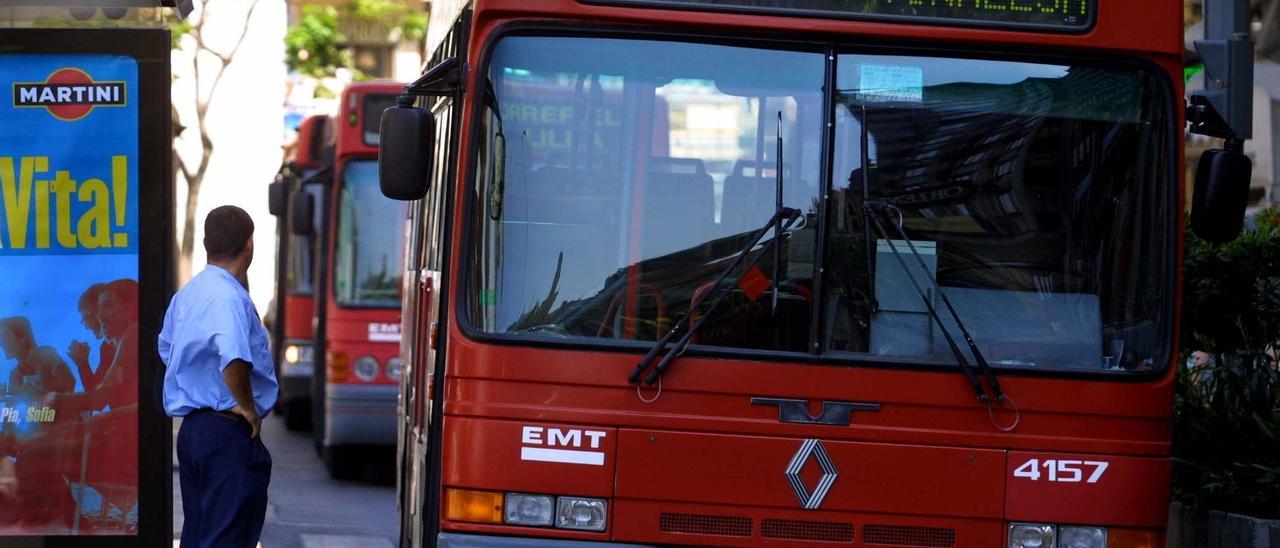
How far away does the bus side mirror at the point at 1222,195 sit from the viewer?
5.94 metres

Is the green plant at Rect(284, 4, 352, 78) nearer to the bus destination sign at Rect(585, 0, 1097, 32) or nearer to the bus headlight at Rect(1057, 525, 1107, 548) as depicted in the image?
the bus destination sign at Rect(585, 0, 1097, 32)

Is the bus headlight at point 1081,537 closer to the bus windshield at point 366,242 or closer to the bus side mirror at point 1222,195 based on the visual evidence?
the bus side mirror at point 1222,195

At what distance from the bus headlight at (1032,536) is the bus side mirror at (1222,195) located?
119 cm

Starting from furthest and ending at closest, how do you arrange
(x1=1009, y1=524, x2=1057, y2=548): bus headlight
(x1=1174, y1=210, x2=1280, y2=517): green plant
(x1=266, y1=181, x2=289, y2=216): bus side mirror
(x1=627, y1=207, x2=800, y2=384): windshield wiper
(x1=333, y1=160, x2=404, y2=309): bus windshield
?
(x1=266, y1=181, x2=289, y2=216): bus side mirror < (x1=333, y1=160, x2=404, y2=309): bus windshield < (x1=1174, y1=210, x2=1280, y2=517): green plant < (x1=1009, y1=524, x2=1057, y2=548): bus headlight < (x1=627, y1=207, x2=800, y2=384): windshield wiper

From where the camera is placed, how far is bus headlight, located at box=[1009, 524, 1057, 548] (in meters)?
5.60

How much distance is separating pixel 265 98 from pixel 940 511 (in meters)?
35.8

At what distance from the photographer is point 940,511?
557 cm

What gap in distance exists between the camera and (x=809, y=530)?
220 inches

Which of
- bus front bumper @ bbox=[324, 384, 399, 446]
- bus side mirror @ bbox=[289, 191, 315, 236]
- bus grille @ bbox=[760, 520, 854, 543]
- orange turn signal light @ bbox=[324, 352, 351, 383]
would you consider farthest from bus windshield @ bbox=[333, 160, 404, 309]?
bus grille @ bbox=[760, 520, 854, 543]

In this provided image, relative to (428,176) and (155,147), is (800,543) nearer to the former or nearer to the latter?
(428,176)

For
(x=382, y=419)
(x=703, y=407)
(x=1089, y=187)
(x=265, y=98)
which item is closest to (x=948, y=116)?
(x=1089, y=187)

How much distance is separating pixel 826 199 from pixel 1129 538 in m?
1.43

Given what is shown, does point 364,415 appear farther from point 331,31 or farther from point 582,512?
point 331,31

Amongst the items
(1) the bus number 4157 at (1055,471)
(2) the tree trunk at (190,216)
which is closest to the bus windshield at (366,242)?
(1) the bus number 4157 at (1055,471)
